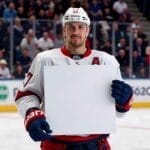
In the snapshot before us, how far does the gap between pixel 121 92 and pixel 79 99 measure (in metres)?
0.21

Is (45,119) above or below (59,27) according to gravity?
above

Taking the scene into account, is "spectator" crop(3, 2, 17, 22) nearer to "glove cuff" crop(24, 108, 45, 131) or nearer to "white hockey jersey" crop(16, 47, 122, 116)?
"white hockey jersey" crop(16, 47, 122, 116)

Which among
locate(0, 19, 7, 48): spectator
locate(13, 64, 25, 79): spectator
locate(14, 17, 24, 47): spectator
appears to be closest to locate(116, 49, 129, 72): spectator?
locate(14, 17, 24, 47): spectator

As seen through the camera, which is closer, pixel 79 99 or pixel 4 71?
pixel 79 99

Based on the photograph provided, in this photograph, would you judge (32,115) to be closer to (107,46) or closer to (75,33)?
(75,33)

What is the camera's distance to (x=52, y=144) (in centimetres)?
303

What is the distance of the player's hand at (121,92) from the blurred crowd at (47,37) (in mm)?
8856

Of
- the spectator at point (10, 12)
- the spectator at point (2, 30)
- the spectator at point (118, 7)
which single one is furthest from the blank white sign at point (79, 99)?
the spectator at point (118, 7)

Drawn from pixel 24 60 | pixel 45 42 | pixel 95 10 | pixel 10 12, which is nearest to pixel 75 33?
pixel 24 60

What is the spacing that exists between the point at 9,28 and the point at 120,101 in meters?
9.39

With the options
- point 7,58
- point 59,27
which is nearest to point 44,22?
point 59,27

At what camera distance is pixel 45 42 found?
12609 mm

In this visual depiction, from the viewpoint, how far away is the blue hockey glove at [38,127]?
2.81 metres

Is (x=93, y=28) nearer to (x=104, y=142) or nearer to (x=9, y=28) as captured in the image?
(x=9, y=28)
